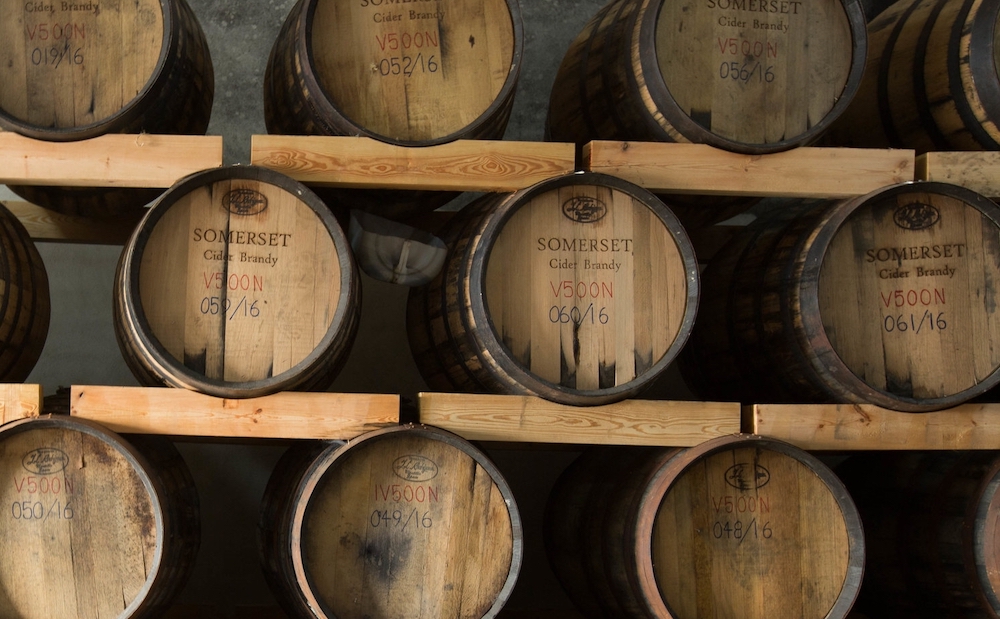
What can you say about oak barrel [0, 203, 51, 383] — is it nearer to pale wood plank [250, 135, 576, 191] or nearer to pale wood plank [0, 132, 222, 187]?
pale wood plank [0, 132, 222, 187]

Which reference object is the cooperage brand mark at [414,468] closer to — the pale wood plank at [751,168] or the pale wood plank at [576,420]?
the pale wood plank at [576,420]

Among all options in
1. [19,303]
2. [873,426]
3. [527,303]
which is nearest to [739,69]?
[527,303]

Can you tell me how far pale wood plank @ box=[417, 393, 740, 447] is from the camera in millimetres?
2113

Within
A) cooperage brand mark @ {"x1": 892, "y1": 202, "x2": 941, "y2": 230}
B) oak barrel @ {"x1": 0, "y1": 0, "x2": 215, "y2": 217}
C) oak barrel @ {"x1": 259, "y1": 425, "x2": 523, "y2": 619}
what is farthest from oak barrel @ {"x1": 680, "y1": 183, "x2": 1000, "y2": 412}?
oak barrel @ {"x1": 0, "y1": 0, "x2": 215, "y2": 217}

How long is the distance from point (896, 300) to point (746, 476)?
0.71m

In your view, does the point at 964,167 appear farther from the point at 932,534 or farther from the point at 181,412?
the point at 181,412

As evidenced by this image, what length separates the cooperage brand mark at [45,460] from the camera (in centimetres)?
200

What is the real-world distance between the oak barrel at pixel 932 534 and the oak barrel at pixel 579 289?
3.62 feet

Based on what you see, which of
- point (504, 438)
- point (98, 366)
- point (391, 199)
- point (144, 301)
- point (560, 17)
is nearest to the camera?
point (144, 301)

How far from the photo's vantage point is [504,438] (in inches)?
84.2

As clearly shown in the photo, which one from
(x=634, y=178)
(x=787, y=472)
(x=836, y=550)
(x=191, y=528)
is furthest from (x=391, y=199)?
(x=836, y=550)

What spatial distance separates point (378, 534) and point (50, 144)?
5.00ft

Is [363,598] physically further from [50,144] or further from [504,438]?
[50,144]

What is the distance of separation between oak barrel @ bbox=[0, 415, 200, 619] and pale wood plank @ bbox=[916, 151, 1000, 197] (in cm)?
258
